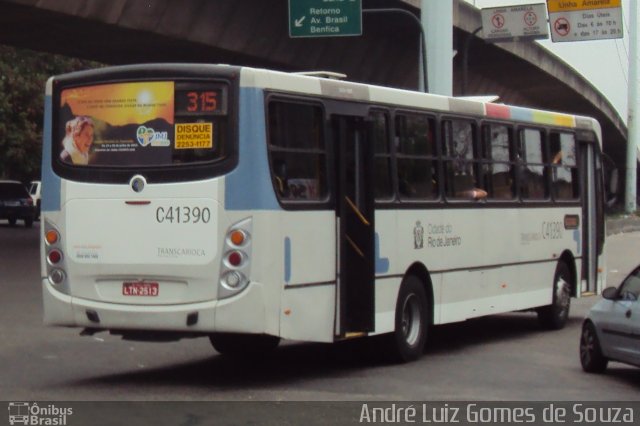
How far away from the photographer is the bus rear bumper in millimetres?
11484

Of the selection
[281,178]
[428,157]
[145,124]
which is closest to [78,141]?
[145,124]

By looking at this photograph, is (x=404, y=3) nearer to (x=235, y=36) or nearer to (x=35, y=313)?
(x=235, y=36)

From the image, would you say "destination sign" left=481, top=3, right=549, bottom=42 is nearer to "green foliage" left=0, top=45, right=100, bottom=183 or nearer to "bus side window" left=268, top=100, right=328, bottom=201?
"bus side window" left=268, top=100, right=328, bottom=201

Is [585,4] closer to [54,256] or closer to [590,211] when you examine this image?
[590,211]

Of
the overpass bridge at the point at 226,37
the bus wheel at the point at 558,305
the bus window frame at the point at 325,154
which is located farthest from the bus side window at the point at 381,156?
the overpass bridge at the point at 226,37

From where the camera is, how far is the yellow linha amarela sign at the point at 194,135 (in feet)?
38.8

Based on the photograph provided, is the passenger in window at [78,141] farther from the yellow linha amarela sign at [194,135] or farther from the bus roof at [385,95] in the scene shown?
the bus roof at [385,95]

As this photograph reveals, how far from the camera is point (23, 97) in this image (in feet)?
203

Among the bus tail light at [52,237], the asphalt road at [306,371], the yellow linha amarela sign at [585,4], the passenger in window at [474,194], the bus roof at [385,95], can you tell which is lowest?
the asphalt road at [306,371]

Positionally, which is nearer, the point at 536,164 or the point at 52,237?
the point at 52,237

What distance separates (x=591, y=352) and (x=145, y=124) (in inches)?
189

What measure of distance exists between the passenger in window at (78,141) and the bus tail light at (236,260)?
166 cm
